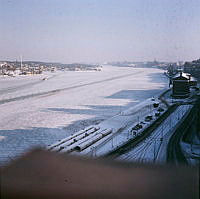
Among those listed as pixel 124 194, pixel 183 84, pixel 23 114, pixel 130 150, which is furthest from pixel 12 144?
pixel 183 84

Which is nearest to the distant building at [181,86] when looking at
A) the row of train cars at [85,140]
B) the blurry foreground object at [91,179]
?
the row of train cars at [85,140]

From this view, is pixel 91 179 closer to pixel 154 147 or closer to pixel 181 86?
pixel 154 147

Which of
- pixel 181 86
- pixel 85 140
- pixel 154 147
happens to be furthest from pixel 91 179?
pixel 181 86

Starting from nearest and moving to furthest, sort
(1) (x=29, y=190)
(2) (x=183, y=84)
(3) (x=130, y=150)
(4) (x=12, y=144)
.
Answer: (1) (x=29, y=190) < (3) (x=130, y=150) < (4) (x=12, y=144) < (2) (x=183, y=84)

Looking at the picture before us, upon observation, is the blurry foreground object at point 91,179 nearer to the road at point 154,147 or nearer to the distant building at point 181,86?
the road at point 154,147

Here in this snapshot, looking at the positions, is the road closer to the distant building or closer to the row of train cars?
the row of train cars

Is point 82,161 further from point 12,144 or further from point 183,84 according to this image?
point 183,84

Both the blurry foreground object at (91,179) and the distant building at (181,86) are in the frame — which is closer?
the blurry foreground object at (91,179)

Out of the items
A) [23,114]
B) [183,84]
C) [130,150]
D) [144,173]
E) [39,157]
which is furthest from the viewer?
[183,84]
